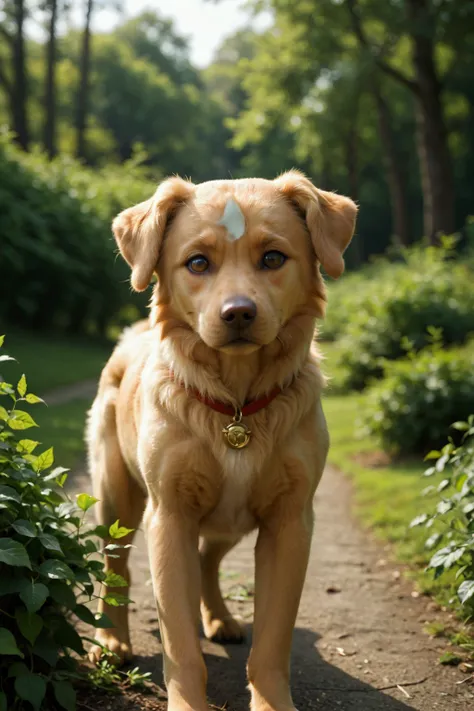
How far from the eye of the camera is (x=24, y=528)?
3072 millimetres

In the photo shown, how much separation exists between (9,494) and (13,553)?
248 mm

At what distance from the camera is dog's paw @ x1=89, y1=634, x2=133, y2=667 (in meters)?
3.89

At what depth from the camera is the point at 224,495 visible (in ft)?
11.1

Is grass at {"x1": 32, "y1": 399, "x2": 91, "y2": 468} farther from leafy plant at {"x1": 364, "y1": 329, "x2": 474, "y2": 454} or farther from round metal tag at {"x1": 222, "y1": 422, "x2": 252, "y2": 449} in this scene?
round metal tag at {"x1": 222, "y1": 422, "x2": 252, "y2": 449}

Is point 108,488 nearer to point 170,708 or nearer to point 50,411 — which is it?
point 170,708

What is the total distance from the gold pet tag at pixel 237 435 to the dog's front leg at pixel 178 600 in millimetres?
344

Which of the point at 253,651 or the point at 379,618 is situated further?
the point at 379,618

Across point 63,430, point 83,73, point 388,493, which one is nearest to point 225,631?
point 388,493

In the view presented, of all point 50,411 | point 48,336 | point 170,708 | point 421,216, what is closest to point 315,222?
point 170,708

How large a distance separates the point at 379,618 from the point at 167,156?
6135cm

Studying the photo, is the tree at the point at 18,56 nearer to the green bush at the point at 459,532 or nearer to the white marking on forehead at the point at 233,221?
the green bush at the point at 459,532

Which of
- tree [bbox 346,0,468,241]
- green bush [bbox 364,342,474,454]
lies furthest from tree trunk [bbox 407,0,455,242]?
green bush [bbox 364,342,474,454]

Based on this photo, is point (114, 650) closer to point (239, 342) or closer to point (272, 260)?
point (239, 342)

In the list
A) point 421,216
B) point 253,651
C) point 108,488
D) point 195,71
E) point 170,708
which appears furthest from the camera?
point 195,71
